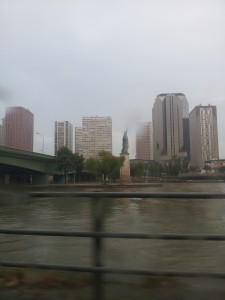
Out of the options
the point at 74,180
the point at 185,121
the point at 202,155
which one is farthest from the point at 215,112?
the point at 74,180

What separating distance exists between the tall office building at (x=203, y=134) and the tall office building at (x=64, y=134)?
28.8 m

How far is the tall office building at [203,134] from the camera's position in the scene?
5947cm

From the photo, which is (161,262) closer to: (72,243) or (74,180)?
(72,243)

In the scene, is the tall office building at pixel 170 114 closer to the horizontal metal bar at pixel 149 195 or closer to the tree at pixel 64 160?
the tree at pixel 64 160

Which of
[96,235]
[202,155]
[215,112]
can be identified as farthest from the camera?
[202,155]

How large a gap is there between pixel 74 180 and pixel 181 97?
170 ft

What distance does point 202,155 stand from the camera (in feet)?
272

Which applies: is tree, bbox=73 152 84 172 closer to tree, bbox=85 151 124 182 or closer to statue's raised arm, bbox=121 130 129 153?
tree, bbox=85 151 124 182

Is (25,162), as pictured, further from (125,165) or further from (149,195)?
(149,195)

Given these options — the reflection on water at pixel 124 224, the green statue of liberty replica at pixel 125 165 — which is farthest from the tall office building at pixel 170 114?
the reflection on water at pixel 124 224

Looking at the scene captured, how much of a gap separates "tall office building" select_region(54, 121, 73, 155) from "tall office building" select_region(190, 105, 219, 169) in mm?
28819

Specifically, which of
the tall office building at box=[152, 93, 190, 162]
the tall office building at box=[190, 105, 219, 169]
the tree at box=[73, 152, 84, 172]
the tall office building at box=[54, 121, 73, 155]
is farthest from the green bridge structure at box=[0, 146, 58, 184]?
the tall office building at box=[190, 105, 219, 169]

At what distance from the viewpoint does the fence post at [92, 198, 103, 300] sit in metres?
2.99

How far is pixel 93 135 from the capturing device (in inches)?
2977
